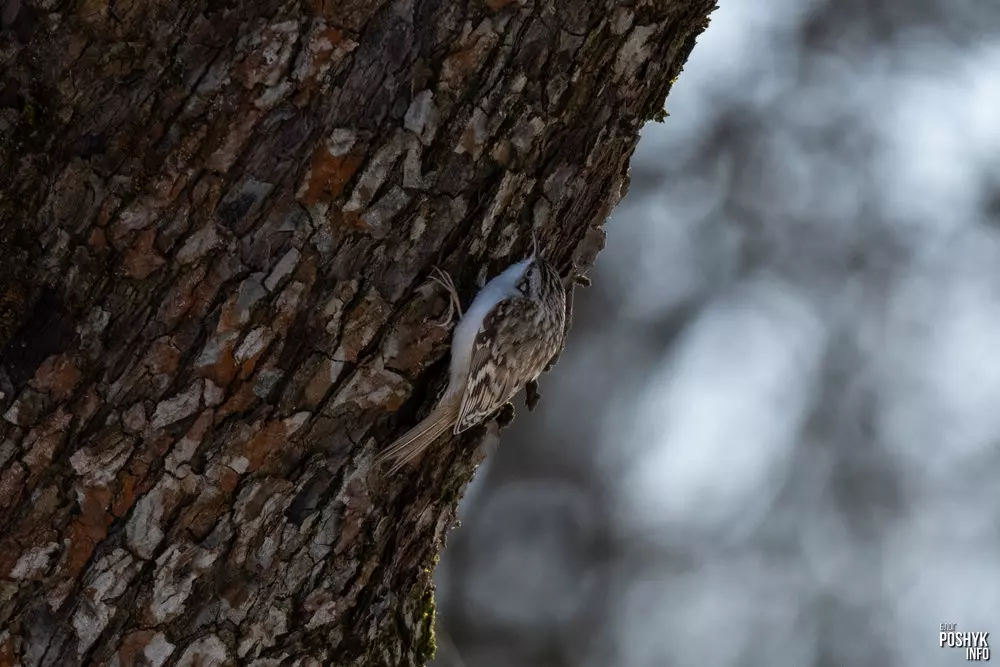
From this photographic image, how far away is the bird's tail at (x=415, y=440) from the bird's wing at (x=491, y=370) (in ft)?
0.23

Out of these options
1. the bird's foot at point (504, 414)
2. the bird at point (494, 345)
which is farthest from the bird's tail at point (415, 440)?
the bird's foot at point (504, 414)

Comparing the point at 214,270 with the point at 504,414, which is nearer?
the point at 214,270

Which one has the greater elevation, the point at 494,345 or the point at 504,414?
the point at 494,345

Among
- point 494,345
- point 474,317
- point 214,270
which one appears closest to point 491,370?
point 494,345

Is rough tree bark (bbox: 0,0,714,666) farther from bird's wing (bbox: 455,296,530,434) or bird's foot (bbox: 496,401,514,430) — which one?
bird's foot (bbox: 496,401,514,430)

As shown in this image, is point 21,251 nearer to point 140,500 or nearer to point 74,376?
point 74,376

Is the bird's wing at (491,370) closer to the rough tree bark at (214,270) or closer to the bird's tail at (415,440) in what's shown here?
the bird's tail at (415,440)

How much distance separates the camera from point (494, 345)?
2.58 m

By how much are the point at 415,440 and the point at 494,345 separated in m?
0.50

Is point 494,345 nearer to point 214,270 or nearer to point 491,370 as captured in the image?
point 491,370

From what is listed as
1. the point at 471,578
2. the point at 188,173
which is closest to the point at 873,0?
the point at 471,578

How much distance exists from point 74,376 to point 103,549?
11.6 inches

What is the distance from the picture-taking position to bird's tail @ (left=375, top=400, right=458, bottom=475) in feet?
6.87

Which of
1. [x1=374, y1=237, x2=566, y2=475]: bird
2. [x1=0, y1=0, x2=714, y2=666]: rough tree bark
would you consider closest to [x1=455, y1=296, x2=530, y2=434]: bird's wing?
[x1=374, y1=237, x2=566, y2=475]: bird
